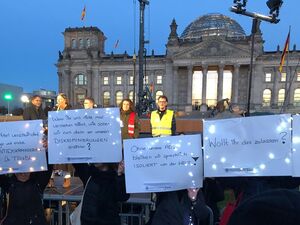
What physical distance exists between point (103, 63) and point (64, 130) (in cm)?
7030

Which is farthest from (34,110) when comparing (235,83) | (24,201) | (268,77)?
(268,77)

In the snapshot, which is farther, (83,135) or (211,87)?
(211,87)

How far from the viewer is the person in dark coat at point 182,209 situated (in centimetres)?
301

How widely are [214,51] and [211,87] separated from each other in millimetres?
10612

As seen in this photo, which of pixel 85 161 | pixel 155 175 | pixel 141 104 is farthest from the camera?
pixel 141 104

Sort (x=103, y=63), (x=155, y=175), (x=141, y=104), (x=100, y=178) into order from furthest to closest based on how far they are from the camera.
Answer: (x=103, y=63) < (x=141, y=104) < (x=100, y=178) < (x=155, y=175)

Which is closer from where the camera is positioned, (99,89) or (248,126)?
(248,126)

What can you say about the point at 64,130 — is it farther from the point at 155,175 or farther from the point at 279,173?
the point at 279,173

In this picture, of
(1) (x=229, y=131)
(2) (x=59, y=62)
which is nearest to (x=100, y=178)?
(1) (x=229, y=131)

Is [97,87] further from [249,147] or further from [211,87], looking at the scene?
[249,147]

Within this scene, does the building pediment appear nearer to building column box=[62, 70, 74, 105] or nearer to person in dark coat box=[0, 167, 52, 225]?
building column box=[62, 70, 74, 105]

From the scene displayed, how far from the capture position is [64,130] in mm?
4027

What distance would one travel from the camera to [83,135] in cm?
398

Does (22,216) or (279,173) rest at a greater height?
(279,173)
